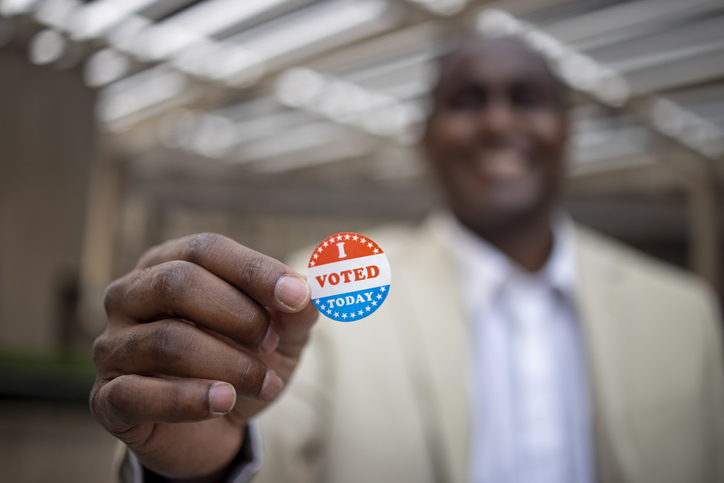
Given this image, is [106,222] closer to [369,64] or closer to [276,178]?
[276,178]

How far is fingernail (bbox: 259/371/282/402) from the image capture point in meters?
0.88

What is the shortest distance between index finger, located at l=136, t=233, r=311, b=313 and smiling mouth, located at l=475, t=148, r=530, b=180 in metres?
1.51

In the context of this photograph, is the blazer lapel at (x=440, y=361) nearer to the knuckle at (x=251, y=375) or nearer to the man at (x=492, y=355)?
the man at (x=492, y=355)

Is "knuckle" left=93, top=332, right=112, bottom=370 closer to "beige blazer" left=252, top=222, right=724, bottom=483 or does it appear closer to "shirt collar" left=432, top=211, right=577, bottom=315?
"beige blazer" left=252, top=222, right=724, bottom=483

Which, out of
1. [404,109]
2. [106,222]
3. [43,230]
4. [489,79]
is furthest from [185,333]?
[106,222]

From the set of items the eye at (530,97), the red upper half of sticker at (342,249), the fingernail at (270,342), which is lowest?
the fingernail at (270,342)

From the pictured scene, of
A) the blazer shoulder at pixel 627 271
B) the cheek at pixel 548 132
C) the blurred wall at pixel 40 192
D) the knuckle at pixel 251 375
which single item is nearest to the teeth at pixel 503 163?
the cheek at pixel 548 132

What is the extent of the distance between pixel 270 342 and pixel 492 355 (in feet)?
4.20

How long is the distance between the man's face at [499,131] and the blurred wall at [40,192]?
10.3 meters

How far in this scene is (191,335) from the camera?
84cm

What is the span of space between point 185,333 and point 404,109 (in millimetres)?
13201

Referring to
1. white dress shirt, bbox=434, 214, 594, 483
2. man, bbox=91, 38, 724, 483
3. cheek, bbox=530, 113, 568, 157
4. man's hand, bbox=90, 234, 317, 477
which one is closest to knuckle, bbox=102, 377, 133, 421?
man's hand, bbox=90, 234, 317, 477

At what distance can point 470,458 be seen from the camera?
67.8 inches

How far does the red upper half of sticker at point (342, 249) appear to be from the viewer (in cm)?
94
